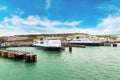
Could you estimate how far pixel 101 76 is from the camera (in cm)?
3156

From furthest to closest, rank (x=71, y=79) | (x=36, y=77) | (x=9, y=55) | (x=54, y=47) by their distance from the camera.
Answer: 1. (x=54, y=47)
2. (x=9, y=55)
3. (x=36, y=77)
4. (x=71, y=79)

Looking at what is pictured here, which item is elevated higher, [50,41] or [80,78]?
[50,41]

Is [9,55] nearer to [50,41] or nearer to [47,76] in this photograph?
[47,76]

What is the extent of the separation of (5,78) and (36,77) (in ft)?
15.8

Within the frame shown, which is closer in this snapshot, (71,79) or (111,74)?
(71,79)

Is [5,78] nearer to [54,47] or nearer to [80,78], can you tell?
[80,78]

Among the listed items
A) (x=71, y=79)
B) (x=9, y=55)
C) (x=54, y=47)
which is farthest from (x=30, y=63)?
(x=54, y=47)

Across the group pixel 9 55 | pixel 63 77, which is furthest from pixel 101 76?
pixel 9 55

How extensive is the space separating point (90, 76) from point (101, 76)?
1734mm

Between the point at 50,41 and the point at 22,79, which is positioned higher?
the point at 50,41

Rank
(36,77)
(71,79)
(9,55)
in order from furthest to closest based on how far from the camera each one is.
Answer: (9,55)
(36,77)
(71,79)

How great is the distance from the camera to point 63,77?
31297 mm

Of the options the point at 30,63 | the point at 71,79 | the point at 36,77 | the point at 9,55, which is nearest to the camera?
the point at 71,79

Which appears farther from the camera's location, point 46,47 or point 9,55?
point 46,47
